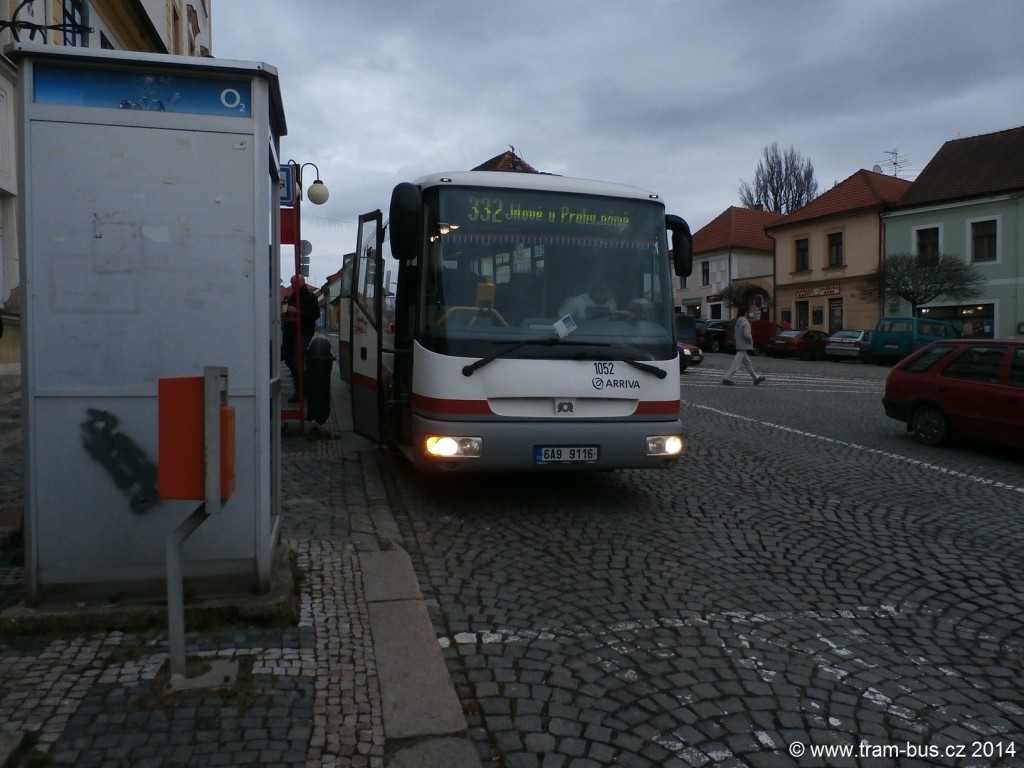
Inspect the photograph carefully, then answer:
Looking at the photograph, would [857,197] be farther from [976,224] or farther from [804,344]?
[804,344]

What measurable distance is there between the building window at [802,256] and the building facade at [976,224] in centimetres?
539

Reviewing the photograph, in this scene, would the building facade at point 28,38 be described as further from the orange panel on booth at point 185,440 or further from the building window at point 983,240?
the building window at point 983,240

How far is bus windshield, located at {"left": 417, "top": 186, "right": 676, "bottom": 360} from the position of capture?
6676 mm

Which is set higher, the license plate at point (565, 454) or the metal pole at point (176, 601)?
the license plate at point (565, 454)

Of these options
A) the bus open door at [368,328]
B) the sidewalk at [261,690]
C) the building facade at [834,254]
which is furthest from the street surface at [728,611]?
the building facade at [834,254]

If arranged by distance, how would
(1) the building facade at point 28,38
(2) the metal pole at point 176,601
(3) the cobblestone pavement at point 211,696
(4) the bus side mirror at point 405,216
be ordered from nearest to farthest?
(3) the cobblestone pavement at point 211,696 < (2) the metal pole at point 176,601 < (4) the bus side mirror at point 405,216 < (1) the building facade at point 28,38

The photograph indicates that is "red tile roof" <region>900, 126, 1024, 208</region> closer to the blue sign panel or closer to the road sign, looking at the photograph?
the road sign

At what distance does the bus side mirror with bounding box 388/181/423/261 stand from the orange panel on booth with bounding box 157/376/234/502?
318 centimetres

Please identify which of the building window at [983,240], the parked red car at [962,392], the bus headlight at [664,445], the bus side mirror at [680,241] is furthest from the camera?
the building window at [983,240]

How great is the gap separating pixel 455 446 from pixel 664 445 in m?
1.61

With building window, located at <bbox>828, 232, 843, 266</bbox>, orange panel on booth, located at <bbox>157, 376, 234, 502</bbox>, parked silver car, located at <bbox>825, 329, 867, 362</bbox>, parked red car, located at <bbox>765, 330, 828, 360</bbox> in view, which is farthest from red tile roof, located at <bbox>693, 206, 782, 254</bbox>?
orange panel on booth, located at <bbox>157, 376, 234, 502</bbox>

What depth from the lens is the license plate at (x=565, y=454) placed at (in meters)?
6.60

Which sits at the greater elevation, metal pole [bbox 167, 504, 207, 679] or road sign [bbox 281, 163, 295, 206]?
road sign [bbox 281, 163, 295, 206]

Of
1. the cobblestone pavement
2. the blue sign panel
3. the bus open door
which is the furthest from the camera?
the bus open door
